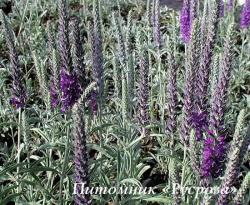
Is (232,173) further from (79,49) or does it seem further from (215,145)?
(79,49)

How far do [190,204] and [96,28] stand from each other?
1.84m

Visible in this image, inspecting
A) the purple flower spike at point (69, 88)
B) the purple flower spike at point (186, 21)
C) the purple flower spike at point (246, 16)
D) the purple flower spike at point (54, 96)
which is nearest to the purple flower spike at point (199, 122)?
the purple flower spike at point (69, 88)

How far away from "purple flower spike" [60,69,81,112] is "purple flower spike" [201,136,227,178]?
113cm

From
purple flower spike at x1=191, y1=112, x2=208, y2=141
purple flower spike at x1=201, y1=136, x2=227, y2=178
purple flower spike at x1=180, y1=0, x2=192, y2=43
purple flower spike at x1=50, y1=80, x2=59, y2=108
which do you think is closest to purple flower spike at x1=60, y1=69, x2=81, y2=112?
purple flower spike at x1=50, y1=80, x2=59, y2=108

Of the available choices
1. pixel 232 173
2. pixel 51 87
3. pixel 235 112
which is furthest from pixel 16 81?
pixel 235 112

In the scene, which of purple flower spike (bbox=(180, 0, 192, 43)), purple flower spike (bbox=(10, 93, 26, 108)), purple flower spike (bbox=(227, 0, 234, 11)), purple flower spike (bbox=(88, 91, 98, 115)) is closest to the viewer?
purple flower spike (bbox=(10, 93, 26, 108))

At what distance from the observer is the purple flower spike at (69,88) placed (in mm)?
3508

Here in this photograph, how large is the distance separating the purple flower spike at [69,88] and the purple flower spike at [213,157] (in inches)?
44.3

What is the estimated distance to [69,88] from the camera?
3.53 metres

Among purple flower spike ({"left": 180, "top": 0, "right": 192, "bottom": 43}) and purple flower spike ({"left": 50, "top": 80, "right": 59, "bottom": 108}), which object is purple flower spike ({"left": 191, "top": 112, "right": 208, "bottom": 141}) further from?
purple flower spike ({"left": 180, "top": 0, "right": 192, "bottom": 43})

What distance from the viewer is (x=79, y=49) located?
3541 millimetres

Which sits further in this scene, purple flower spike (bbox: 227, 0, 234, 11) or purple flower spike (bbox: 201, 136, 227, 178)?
purple flower spike (bbox: 227, 0, 234, 11)

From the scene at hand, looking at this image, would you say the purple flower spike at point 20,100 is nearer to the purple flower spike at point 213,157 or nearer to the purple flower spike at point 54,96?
the purple flower spike at point 54,96

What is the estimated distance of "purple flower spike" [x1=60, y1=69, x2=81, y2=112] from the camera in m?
3.51
